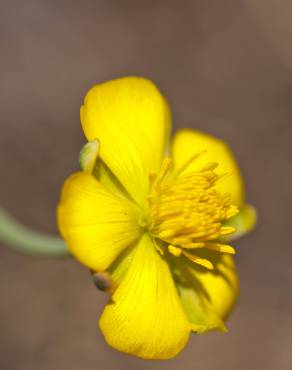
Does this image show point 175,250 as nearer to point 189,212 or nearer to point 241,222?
point 189,212

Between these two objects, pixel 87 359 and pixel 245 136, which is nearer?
pixel 87 359

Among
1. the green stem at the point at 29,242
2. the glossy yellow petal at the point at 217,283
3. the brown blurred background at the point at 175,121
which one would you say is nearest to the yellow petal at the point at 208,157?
the glossy yellow petal at the point at 217,283

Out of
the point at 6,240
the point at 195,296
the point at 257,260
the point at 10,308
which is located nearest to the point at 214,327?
the point at 195,296

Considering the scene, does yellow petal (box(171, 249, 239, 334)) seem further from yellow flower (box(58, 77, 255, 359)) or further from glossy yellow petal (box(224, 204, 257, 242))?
glossy yellow petal (box(224, 204, 257, 242))

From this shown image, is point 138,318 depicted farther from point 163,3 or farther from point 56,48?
point 163,3

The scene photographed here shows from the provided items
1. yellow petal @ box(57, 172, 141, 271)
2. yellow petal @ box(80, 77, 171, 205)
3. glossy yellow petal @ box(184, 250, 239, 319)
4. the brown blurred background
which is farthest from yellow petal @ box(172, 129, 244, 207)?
the brown blurred background

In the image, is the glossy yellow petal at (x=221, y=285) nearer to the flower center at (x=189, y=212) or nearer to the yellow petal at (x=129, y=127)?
the flower center at (x=189, y=212)
